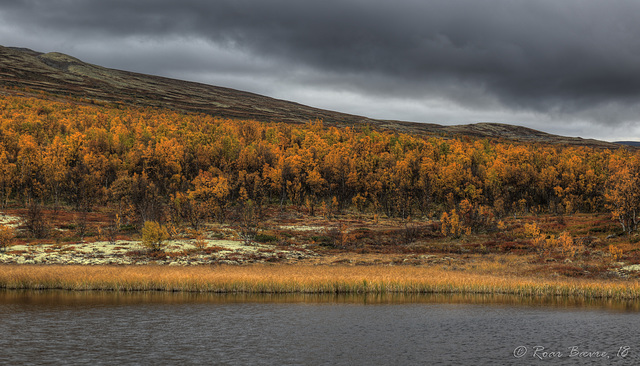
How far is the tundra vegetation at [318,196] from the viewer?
78938mm

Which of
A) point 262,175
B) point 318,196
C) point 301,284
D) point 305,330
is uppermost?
point 262,175

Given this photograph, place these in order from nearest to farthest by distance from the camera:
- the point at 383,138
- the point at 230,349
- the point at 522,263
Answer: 1. the point at 230,349
2. the point at 522,263
3. the point at 383,138

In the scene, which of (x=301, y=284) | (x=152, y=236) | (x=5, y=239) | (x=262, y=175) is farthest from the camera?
(x=262, y=175)

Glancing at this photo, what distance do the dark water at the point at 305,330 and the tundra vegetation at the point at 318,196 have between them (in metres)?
23.7

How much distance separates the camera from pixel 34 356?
24625mm

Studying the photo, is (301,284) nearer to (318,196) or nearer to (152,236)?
(152,236)

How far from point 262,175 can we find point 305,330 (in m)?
112

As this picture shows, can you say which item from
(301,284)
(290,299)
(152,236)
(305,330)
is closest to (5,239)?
(152,236)

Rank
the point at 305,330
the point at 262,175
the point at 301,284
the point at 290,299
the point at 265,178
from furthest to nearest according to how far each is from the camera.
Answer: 1. the point at 262,175
2. the point at 265,178
3. the point at 301,284
4. the point at 290,299
5. the point at 305,330

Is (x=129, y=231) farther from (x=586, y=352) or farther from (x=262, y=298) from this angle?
(x=586, y=352)

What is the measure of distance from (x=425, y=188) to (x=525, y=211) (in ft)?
116

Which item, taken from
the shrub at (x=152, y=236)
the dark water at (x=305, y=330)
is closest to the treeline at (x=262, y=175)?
the shrub at (x=152, y=236)

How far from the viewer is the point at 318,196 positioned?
14612cm

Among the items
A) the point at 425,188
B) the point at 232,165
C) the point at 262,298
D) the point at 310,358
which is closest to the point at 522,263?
the point at 262,298
